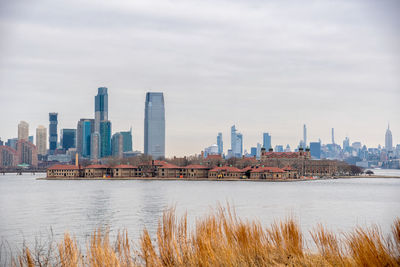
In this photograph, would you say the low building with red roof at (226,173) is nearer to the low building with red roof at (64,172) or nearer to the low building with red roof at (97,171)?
the low building with red roof at (97,171)

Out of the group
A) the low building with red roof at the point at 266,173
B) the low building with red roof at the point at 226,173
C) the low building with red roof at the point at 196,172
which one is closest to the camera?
the low building with red roof at the point at 266,173

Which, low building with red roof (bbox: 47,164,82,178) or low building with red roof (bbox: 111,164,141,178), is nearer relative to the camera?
low building with red roof (bbox: 111,164,141,178)

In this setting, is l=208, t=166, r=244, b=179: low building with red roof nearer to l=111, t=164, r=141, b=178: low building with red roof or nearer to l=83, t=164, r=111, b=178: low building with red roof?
l=111, t=164, r=141, b=178: low building with red roof

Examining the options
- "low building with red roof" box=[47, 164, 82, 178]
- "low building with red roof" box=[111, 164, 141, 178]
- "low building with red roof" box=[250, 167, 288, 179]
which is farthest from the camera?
"low building with red roof" box=[47, 164, 82, 178]

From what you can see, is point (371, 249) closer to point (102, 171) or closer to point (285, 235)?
point (285, 235)

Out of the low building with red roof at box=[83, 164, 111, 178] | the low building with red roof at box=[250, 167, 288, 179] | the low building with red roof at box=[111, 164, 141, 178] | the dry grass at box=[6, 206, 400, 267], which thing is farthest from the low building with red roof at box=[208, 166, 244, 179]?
the dry grass at box=[6, 206, 400, 267]

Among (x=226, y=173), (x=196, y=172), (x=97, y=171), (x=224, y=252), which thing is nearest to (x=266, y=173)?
(x=226, y=173)

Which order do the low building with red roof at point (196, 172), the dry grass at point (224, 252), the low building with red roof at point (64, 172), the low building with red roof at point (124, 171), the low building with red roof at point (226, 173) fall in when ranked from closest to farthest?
1. the dry grass at point (224, 252)
2. the low building with red roof at point (226, 173)
3. the low building with red roof at point (196, 172)
4. the low building with red roof at point (124, 171)
5. the low building with red roof at point (64, 172)

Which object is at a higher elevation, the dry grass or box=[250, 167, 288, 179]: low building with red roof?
the dry grass

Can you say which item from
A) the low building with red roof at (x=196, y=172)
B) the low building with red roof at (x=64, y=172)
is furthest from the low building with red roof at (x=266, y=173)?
the low building with red roof at (x=64, y=172)

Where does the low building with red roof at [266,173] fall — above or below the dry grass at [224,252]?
below

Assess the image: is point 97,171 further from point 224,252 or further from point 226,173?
point 224,252

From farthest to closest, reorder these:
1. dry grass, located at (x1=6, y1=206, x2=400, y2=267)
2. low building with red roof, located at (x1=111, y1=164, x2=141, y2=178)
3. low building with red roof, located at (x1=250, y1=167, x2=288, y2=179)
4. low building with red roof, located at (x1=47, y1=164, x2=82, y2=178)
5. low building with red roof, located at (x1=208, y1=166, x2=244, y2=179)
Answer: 1. low building with red roof, located at (x1=47, y1=164, x2=82, y2=178)
2. low building with red roof, located at (x1=111, y1=164, x2=141, y2=178)
3. low building with red roof, located at (x1=208, y1=166, x2=244, y2=179)
4. low building with red roof, located at (x1=250, y1=167, x2=288, y2=179)
5. dry grass, located at (x1=6, y1=206, x2=400, y2=267)

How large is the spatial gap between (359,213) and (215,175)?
117514 mm
